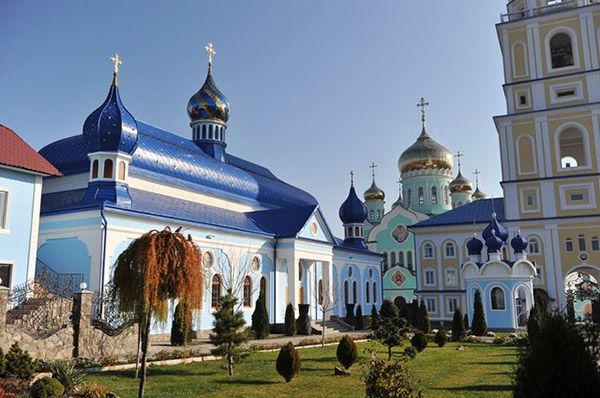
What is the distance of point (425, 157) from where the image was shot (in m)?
53.9

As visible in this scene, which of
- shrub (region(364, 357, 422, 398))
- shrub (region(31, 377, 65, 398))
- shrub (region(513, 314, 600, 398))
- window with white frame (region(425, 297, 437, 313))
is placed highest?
window with white frame (region(425, 297, 437, 313))

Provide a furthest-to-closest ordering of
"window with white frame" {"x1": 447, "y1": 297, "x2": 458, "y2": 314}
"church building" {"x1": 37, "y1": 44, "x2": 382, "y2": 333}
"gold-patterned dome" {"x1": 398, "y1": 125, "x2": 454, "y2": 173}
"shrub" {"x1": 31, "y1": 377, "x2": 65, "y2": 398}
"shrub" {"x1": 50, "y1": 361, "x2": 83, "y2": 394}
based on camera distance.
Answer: "gold-patterned dome" {"x1": 398, "y1": 125, "x2": 454, "y2": 173}
"window with white frame" {"x1": 447, "y1": 297, "x2": 458, "y2": 314}
"church building" {"x1": 37, "y1": 44, "x2": 382, "y2": 333}
"shrub" {"x1": 50, "y1": 361, "x2": 83, "y2": 394}
"shrub" {"x1": 31, "y1": 377, "x2": 65, "y2": 398}

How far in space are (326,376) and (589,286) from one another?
2418 centimetres

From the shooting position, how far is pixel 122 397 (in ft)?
→ 33.0

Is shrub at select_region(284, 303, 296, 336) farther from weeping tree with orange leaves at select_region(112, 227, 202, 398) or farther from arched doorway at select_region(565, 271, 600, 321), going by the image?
arched doorway at select_region(565, 271, 600, 321)

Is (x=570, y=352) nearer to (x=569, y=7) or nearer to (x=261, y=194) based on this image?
(x=261, y=194)

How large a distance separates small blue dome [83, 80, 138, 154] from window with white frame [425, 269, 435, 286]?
77.4 feet

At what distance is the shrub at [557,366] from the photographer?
5957mm

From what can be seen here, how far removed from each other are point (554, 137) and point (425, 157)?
2290 centimetres

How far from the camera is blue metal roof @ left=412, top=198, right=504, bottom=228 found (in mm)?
36531

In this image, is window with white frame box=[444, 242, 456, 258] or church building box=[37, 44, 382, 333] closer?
church building box=[37, 44, 382, 333]

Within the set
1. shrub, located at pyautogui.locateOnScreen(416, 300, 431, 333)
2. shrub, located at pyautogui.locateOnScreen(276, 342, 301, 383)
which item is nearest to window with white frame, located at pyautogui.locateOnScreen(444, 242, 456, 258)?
shrub, located at pyautogui.locateOnScreen(416, 300, 431, 333)

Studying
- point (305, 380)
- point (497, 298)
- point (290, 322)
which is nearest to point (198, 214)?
point (290, 322)

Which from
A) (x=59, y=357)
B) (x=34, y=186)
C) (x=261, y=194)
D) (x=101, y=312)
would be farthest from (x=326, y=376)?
(x=261, y=194)
